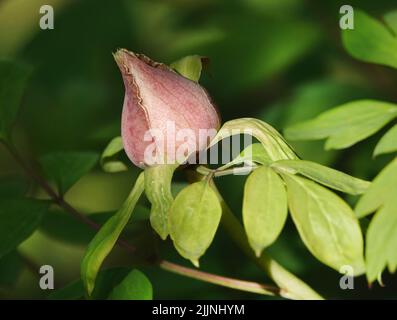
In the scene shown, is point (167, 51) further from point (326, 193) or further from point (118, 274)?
point (326, 193)

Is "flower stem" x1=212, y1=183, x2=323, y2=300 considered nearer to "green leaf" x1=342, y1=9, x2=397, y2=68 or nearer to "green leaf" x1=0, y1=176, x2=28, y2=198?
"green leaf" x1=342, y1=9, x2=397, y2=68

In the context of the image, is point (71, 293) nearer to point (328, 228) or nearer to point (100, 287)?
point (100, 287)

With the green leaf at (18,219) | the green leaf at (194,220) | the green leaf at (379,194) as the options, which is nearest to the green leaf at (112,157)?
the green leaf at (18,219)

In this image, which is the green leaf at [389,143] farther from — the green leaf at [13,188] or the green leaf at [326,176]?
the green leaf at [13,188]

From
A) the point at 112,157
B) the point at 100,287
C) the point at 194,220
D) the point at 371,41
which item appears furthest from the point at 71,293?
the point at 371,41

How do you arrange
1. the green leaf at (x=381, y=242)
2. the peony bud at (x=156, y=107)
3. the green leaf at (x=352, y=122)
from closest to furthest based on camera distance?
the green leaf at (x=381, y=242), the peony bud at (x=156, y=107), the green leaf at (x=352, y=122)

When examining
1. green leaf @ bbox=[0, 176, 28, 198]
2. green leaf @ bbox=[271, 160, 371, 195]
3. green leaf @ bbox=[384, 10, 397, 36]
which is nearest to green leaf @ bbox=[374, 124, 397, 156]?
green leaf @ bbox=[271, 160, 371, 195]

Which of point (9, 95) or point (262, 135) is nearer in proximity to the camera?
point (262, 135)
